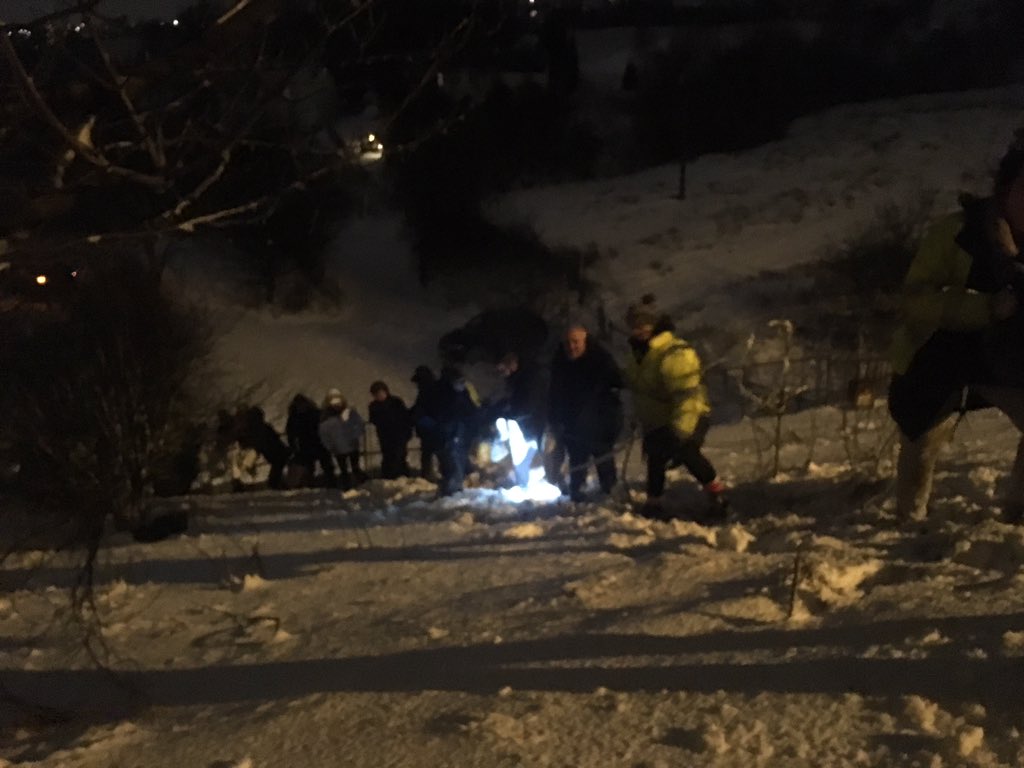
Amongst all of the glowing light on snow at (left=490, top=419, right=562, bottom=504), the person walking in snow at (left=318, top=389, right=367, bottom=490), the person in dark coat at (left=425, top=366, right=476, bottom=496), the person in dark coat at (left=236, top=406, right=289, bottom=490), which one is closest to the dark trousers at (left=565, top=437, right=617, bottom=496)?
the glowing light on snow at (left=490, top=419, right=562, bottom=504)

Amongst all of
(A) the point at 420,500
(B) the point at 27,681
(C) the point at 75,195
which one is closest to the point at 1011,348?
(C) the point at 75,195

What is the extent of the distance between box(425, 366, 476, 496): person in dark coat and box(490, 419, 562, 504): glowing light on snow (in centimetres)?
35

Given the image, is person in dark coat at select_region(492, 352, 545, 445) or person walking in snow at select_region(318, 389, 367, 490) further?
person walking in snow at select_region(318, 389, 367, 490)

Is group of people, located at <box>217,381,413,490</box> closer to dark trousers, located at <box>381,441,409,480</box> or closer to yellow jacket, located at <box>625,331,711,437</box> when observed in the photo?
dark trousers, located at <box>381,441,409,480</box>

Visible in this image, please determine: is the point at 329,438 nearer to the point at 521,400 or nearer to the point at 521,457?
the point at 521,457

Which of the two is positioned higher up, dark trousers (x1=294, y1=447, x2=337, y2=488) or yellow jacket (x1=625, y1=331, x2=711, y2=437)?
yellow jacket (x1=625, y1=331, x2=711, y2=437)

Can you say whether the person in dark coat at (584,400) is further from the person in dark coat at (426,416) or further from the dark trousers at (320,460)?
the dark trousers at (320,460)

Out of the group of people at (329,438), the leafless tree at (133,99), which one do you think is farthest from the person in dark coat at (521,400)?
the leafless tree at (133,99)

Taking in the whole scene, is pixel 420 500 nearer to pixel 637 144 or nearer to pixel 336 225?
pixel 336 225

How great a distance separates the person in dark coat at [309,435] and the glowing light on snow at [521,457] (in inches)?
110

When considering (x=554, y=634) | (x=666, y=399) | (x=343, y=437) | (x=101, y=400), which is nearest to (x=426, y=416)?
(x=343, y=437)

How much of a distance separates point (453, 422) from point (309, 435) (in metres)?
2.62

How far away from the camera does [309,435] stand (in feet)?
37.8

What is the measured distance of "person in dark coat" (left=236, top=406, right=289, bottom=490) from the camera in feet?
39.1
